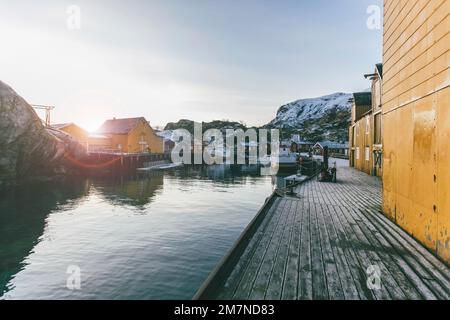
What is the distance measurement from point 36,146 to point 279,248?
122 ft

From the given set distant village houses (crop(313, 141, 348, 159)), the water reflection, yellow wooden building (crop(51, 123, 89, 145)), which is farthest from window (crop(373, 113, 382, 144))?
distant village houses (crop(313, 141, 348, 159))

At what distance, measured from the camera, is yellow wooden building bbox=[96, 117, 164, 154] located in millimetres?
59562

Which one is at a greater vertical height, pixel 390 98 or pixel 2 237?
pixel 390 98

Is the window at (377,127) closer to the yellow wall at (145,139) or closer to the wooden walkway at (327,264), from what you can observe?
the wooden walkway at (327,264)

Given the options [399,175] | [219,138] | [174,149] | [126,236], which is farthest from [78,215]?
[219,138]

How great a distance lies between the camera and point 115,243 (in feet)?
39.2

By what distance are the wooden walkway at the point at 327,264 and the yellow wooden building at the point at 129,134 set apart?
56.2 m

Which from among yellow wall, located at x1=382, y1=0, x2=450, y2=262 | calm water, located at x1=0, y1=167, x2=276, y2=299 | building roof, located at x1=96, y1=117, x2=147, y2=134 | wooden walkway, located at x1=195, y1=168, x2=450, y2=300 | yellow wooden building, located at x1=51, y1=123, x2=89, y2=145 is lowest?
calm water, located at x1=0, y1=167, x2=276, y2=299

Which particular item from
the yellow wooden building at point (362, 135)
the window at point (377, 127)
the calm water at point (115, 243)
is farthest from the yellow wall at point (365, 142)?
the calm water at point (115, 243)

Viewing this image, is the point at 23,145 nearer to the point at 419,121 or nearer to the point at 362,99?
the point at 419,121

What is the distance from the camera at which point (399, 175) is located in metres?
7.91

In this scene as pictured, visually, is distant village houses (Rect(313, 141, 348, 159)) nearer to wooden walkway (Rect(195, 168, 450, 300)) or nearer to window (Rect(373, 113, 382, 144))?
window (Rect(373, 113, 382, 144))

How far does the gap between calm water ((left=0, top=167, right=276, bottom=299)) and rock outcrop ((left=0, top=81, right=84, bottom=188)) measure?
894cm
